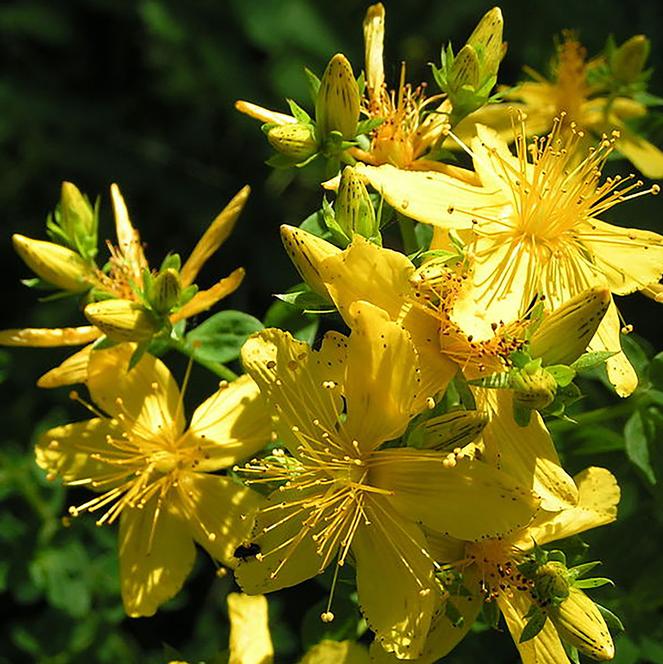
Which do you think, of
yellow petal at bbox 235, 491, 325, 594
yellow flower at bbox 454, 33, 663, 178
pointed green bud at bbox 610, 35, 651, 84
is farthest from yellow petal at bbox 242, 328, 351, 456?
pointed green bud at bbox 610, 35, 651, 84

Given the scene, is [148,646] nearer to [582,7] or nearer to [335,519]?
[335,519]

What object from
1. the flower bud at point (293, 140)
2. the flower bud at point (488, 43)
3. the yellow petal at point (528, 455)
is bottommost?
the yellow petal at point (528, 455)

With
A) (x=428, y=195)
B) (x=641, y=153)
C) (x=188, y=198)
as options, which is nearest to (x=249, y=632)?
(x=428, y=195)

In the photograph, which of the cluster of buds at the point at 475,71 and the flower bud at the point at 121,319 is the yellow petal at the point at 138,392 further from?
the cluster of buds at the point at 475,71

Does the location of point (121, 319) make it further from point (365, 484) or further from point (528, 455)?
point (528, 455)

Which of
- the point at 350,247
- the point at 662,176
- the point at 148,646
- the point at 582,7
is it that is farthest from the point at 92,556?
the point at 582,7

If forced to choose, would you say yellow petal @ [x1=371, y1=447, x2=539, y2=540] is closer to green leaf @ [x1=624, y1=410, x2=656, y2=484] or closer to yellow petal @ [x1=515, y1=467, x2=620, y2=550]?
yellow petal @ [x1=515, y1=467, x2=620, y2=550]

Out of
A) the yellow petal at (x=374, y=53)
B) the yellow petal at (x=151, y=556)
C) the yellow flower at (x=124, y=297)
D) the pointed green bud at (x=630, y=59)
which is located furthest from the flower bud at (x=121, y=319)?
the pointed green bud at (x=630, y=59)
